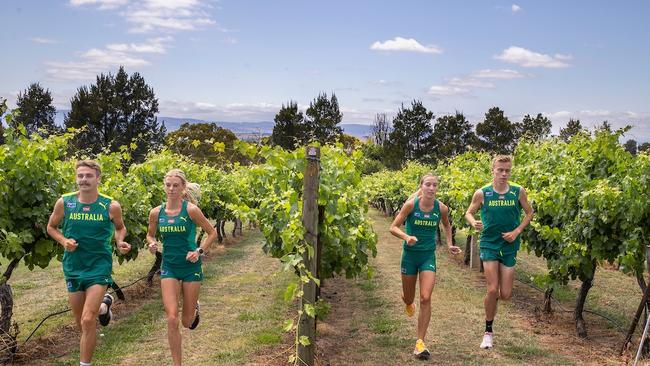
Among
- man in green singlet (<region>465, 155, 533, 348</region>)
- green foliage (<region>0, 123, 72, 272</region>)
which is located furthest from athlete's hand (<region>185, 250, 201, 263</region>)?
man in green singlet (<region>465, 155, 533, 348</region>)

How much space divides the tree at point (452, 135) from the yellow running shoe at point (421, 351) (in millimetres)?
59289

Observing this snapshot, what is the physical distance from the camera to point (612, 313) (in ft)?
29.1

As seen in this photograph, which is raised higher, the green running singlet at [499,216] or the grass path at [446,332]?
the green running singlet at [499,216]

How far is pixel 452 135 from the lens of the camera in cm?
6681

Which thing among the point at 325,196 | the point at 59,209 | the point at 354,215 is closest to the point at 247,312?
the point at 354,215

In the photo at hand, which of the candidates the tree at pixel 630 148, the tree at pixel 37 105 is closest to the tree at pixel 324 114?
the tree at pixel 37 105

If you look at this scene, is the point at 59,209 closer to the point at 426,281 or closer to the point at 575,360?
the point at 426,281

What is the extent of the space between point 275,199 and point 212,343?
2009mm

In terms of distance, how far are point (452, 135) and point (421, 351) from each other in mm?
63003

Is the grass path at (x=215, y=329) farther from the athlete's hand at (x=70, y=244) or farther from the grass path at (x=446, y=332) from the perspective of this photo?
the athlete's hand at (x=70, y=244)

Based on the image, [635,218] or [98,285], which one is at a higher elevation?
[635,218]

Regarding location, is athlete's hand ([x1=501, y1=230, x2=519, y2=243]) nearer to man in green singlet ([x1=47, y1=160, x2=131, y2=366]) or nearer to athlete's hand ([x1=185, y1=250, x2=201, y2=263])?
athlete's hand ([x1=185, y1=250, x2=201, y2=263])

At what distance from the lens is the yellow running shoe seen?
589cm

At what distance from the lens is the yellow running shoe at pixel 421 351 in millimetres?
5891
